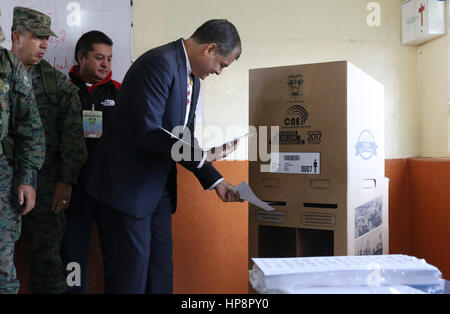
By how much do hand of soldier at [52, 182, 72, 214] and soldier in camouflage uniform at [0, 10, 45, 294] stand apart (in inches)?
11.2

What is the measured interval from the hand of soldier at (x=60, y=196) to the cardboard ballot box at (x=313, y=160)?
2.78 ft

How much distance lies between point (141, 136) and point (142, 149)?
0.25 feet

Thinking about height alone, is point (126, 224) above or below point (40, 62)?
below

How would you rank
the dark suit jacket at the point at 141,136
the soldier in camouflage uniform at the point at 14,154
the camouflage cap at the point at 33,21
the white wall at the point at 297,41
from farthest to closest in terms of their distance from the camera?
the white wall at the point at 297,41, the camouflage cap at the point at 33,21, the soldier in camouflage uniform at the point at 14,154, the dark suit jacket at the point at 141,136

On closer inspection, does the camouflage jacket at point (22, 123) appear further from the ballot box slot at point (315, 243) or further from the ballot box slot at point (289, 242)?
the ballot box slot at point (315, 243)

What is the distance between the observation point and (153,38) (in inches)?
88.0

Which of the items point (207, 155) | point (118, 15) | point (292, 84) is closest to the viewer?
point (207, 155)

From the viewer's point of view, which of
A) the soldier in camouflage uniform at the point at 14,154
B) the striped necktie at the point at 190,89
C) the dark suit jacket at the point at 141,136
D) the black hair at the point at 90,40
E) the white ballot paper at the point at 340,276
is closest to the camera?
the white ballot paper at the point at 340,276

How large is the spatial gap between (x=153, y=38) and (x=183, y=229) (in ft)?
3.33

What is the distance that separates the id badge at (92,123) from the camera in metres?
2.06

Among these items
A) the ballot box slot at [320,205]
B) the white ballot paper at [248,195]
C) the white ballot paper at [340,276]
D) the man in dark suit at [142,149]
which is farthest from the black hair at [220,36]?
the white ballot paper at [340,276]
